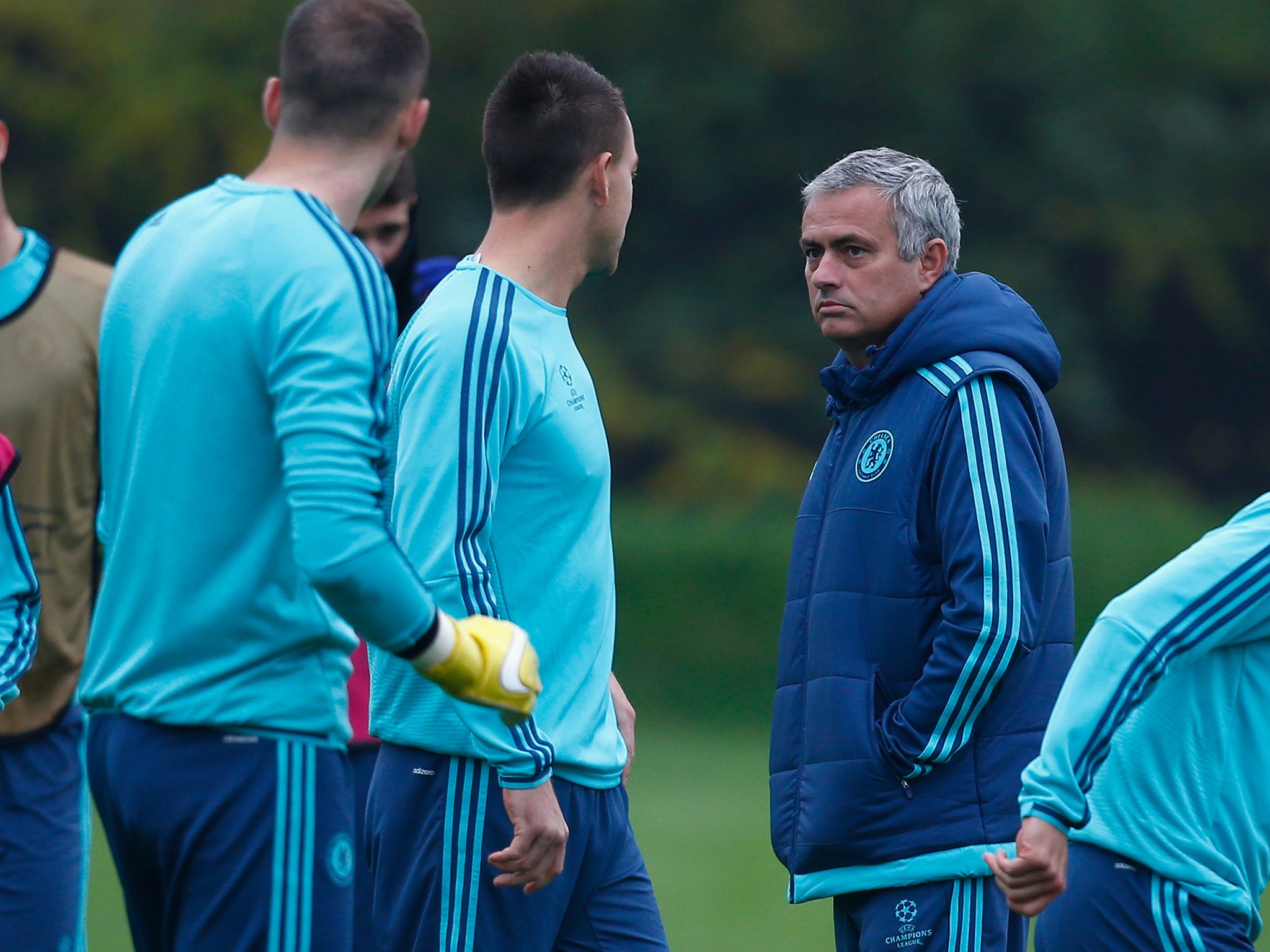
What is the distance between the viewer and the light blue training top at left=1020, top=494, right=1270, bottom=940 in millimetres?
2652

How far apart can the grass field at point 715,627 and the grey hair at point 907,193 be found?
6100 mm

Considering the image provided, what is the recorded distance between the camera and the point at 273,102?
2709 millimetres

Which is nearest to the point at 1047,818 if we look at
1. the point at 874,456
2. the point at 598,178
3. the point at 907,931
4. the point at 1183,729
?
the point at 1183,729

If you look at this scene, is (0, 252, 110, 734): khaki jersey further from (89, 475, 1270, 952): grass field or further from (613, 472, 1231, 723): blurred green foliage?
(613, 472, 1231, 723): blurred green foliage

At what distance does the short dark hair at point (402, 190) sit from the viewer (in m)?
4.48

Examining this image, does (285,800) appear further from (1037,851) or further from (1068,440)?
(1068,440)

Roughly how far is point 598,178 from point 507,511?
66 cm

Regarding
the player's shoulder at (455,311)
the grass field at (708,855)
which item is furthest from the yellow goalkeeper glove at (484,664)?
the grass field at (708,855)

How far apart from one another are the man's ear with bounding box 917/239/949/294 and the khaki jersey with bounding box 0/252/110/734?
172cm

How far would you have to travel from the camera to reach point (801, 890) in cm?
343

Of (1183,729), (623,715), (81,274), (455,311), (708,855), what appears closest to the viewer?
(1183,729)

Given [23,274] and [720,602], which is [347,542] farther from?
[720,602]

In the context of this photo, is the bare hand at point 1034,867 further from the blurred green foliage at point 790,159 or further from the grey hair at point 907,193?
the blurred green foliage at point 790,159

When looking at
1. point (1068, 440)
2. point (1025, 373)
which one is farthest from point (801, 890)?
point (1068, 440)
